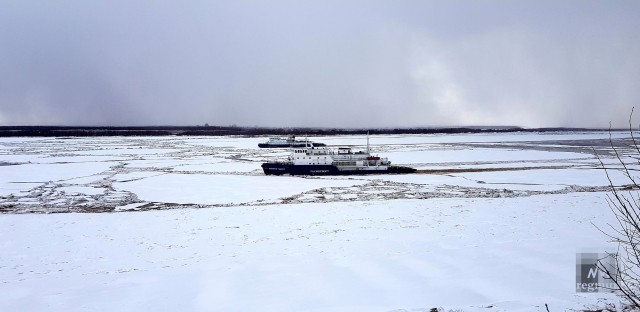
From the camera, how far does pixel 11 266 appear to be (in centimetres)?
1027

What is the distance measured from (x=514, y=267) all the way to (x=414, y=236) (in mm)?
3281

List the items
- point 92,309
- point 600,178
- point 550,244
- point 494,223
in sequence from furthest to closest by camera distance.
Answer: point 600,178, point 494,223, point 550,244, point 92,309

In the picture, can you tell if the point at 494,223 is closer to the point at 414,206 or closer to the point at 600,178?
the point at 414,206

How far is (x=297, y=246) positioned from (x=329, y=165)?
21566mm

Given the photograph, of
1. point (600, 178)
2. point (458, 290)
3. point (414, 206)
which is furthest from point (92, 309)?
point (600, 178)

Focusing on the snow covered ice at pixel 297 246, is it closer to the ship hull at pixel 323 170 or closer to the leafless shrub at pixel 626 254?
the leafless shrub at pixel 626 254

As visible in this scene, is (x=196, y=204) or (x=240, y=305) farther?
(x=196, y=204)

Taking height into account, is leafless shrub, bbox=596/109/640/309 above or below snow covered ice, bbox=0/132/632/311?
above

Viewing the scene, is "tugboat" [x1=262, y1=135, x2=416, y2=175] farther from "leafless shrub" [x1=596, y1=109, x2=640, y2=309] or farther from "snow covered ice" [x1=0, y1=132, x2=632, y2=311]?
"leafless shrub" [x1=596, y1=109, x2=640, y2=309]

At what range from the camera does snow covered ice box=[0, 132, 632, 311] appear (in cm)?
837
